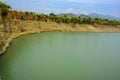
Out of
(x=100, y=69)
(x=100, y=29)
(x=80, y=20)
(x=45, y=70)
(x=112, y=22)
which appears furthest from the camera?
(x=112, y=22)

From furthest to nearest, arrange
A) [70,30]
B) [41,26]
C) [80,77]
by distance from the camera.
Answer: [70,30] → [41,26] → [80,77]

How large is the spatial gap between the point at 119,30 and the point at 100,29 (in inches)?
329

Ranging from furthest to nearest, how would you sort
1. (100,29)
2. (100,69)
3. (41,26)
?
1. (100,29)
2. (41,26)
3. (100,69)

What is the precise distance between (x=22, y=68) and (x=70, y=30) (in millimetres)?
35820

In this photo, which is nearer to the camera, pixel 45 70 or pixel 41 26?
pixel 45 70

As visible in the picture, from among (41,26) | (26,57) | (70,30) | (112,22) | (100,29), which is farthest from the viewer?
(112,22)

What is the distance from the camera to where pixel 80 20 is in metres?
54.3

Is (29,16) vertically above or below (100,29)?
above

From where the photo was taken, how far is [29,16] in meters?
42.2

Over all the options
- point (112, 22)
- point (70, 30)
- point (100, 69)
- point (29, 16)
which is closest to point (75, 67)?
point (100, 69)

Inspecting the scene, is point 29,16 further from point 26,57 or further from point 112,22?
point 112,22

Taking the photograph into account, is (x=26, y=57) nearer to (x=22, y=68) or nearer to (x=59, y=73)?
(x=22, y=68)

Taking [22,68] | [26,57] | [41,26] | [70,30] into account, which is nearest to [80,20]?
[70,30]

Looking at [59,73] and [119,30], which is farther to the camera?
[119,30]
